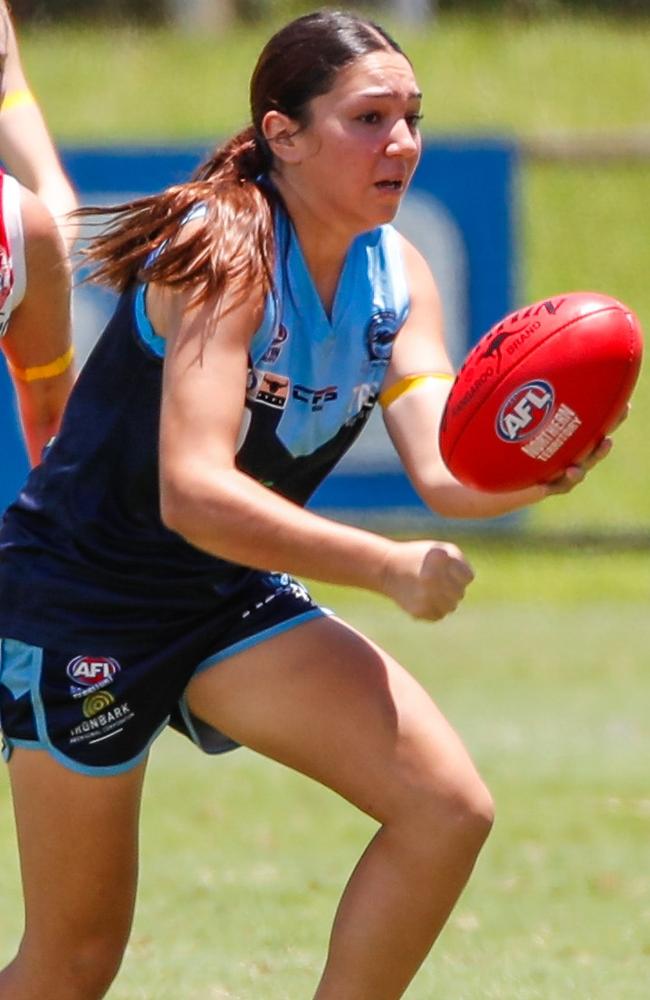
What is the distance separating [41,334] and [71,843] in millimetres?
1116

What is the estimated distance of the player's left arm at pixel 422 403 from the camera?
384 centimetres

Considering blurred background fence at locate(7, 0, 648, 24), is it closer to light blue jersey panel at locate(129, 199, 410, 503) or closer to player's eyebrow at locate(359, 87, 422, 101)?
light blue jersey panel at locate(129, 199, 410, 503)

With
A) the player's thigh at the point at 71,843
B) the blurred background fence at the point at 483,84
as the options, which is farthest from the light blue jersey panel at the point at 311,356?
the blurred background fence at the point at 483,84

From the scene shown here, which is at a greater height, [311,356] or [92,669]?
[311,356]

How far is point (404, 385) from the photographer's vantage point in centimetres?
389

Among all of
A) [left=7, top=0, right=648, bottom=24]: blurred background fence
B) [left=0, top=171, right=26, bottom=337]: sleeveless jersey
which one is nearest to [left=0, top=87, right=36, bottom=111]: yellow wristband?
[left=0, top=171, right=26, bottom=337]: sleeveless jersey

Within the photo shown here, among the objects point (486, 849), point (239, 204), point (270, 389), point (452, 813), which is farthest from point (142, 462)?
point (486, 849)

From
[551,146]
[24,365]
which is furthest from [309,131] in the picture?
[551,146]

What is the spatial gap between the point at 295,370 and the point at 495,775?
3551 millimetres

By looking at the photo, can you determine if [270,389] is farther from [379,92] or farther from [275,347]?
[379,92]

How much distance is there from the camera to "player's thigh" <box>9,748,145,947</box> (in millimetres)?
3666

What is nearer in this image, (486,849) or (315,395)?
(315,395)

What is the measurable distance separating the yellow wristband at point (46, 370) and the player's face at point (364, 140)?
2.88 feet

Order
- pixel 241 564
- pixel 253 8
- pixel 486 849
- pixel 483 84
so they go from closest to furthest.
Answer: pixel 241 564 → pixel 486 849 → pixel 483 84 → pixel 253 8
